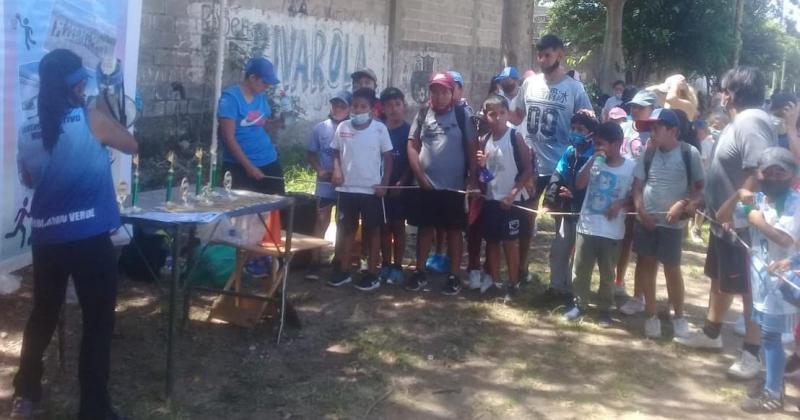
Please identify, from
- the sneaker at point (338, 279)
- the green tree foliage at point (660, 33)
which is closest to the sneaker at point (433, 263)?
the sneaker at point (338, 279)

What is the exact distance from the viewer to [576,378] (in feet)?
17.6

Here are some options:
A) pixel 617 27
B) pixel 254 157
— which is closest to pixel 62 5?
pixel 254 157

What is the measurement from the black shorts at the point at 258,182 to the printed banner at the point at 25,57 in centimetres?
119

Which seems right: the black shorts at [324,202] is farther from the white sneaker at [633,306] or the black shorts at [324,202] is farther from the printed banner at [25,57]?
the white sneaker at [633,306]

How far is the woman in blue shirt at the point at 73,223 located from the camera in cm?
406

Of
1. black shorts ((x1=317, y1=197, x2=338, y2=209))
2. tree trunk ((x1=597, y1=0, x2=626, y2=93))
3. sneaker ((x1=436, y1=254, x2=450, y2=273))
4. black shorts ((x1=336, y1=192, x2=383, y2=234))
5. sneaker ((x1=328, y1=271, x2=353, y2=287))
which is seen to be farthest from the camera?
tree trunk ((x1=597, y1=0, x2=626, y2=93))

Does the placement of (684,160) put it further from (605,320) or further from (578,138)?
(605,320)

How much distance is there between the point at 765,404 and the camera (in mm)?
4883

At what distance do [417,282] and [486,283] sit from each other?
1.78 ft

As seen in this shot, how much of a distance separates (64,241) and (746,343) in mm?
3926

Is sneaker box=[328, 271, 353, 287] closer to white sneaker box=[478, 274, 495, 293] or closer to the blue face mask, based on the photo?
white sneaker box=[478, 274, 495, 293]

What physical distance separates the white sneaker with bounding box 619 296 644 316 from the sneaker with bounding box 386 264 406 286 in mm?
1728

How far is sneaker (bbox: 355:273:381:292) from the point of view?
6918 millimetres

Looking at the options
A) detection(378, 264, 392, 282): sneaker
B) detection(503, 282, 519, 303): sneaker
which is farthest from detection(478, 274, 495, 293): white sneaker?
detection(378, 264, 392, 282): sneaker
